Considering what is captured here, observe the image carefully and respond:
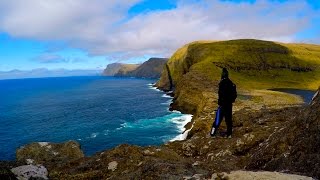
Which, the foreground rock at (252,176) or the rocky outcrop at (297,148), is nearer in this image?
the foreground rock at (252,176)

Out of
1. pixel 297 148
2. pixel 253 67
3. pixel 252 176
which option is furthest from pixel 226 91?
pixel 253 67

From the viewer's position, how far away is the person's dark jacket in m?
19.5

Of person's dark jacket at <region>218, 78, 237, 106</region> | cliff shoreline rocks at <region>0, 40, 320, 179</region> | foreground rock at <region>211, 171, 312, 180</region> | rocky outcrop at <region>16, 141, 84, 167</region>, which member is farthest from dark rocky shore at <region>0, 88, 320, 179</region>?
person's dark jacket at <region>218, 78, 237, 106</region>

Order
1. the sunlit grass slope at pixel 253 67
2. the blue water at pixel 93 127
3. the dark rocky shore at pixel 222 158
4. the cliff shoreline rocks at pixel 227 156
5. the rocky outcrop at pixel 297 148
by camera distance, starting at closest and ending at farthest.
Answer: the rocky outcrop at pixel 297 148, the cliff shoreline rocks at pixel 227 156, the dark rocky shore at pixel 222 158, the blue water at pixel 93 127, the sunlit grass slope at pixel 253 67

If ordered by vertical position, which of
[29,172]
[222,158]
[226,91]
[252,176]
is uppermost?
[226,91]

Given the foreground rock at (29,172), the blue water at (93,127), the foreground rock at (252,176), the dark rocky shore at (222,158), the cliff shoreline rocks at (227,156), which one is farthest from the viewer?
the blue water at (93,127)

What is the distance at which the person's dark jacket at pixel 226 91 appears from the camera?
1953 cm

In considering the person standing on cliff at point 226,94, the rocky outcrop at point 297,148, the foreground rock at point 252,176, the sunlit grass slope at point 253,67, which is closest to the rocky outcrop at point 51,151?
the person standing on cliff at point 226,94

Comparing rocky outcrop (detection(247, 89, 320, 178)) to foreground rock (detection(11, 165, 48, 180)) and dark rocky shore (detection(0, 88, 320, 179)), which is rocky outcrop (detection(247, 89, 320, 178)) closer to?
dark rocky shore (detection(0, 88, 320, 179))

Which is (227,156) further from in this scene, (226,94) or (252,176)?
(252,176)

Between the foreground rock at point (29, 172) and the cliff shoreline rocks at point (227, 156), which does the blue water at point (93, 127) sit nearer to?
the cliff shoreline rocks at point (227, 156)

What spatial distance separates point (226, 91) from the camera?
64.4ft

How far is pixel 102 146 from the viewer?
67875mm

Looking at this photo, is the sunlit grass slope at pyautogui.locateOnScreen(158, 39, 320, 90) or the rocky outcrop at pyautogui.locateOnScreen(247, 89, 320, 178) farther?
the sunlit grass slope at pyautogui.locateOnScreen(158, 39, 320, 90)
